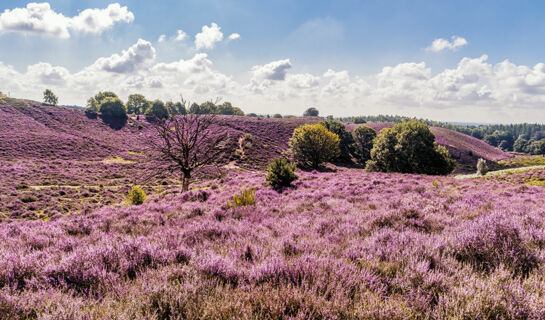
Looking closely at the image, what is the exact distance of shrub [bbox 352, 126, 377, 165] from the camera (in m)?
67.3

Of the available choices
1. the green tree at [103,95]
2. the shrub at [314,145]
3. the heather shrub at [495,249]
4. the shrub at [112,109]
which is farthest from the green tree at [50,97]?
the heather shrub at [495,249]

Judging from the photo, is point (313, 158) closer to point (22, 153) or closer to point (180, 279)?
point (180, 279)

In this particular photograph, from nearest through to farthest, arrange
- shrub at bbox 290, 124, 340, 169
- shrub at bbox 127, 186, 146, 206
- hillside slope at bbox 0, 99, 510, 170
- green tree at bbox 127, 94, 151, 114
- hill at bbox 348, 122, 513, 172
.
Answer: shrub at bbox 127, 186, 146, 206 → hillside slope at bbox 0, 99, 510, 170 → shrub at bbox 290, 124, 340, 169 → hill at bbox 348, 122, 513, 172 → green tree at bbox 127, 94, 151, 114

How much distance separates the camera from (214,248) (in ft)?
13.7

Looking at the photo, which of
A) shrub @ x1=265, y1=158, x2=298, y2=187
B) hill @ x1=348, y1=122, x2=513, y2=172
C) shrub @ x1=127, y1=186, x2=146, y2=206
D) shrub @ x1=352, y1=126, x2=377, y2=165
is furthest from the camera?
hill @ x1=348, y1=122, x2=513, y2=172

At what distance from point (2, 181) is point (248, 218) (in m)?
33.4

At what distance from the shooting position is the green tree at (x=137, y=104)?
381 feet

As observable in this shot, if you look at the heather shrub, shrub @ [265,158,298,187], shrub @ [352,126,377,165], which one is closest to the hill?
shrub @ [352,126,377,165]

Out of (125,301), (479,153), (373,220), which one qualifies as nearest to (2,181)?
(125,301)

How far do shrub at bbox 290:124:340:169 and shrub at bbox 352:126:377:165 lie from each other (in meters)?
19.2

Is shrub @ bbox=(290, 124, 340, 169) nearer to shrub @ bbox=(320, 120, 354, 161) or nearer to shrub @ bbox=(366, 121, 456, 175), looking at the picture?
shrub @ bbox=(366, 121, 456, 175)

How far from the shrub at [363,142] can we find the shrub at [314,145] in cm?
1924

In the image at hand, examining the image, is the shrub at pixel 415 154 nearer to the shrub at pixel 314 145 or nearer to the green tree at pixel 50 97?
the shrub at pixel 314 145

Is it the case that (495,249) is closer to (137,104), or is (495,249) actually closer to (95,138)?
(95,138)
